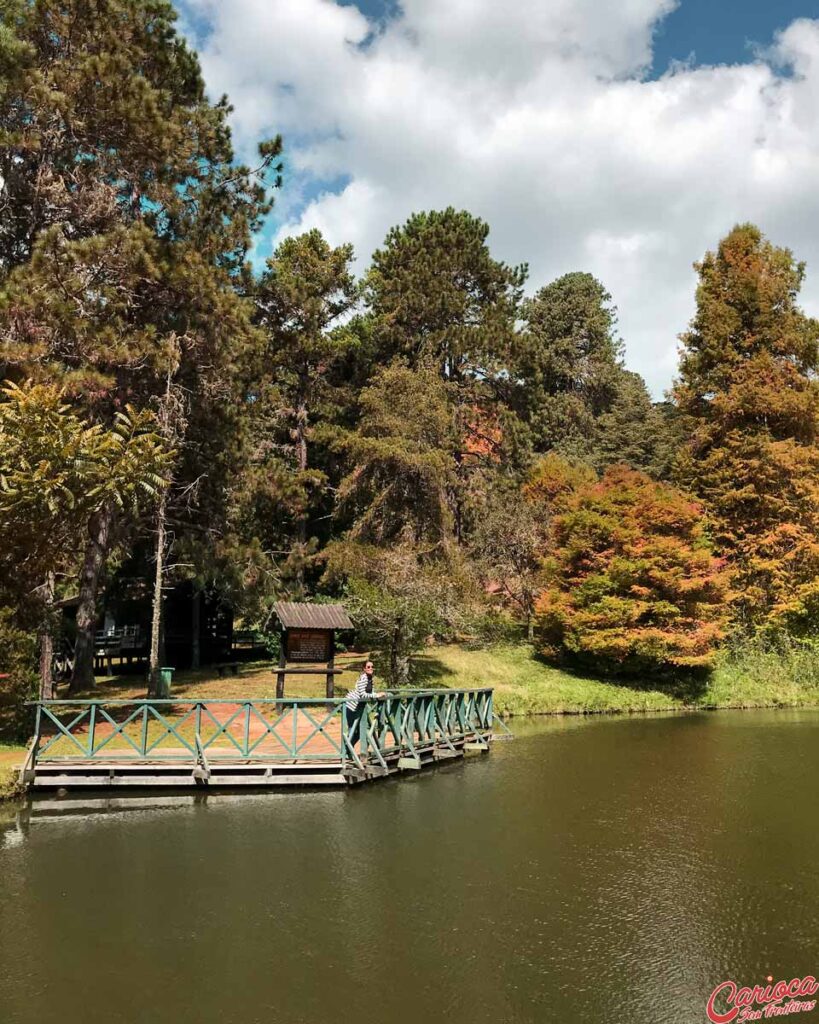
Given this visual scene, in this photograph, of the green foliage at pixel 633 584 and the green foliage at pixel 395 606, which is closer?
the green foliage at pixel 395 606

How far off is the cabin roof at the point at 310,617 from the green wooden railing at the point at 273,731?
2102 mm

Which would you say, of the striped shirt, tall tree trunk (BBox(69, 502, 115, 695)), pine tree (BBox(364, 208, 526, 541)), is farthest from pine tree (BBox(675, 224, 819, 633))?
tall tree trunk (BBox(69, 502, 115, 695))

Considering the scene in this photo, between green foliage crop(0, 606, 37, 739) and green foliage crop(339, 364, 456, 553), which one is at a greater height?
green foliage crop(339, 364, 456, 553)

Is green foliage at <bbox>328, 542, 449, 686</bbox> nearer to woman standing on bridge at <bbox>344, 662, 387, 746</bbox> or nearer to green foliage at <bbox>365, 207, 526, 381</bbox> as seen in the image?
woman standing on bridge at <bbox>344, 662, 387, 746</bbox>

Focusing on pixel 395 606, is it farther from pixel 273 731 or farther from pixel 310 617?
pixel 273 731

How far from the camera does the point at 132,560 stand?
2838 centimetres

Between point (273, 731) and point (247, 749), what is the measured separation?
61cm

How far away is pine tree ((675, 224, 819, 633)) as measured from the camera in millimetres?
30641

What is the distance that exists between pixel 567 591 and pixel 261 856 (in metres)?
21.4

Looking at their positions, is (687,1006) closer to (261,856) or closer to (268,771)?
(261,856)

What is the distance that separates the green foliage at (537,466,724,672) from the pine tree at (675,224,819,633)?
2.98 meters

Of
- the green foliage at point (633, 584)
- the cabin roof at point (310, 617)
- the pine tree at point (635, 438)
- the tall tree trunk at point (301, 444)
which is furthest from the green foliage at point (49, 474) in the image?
the pine tree at point (635, 438)

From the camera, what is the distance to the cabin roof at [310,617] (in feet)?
62.1

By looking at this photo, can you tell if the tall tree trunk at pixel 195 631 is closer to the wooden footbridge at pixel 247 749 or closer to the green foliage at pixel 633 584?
the wooden footbridge at pixel 247 749
